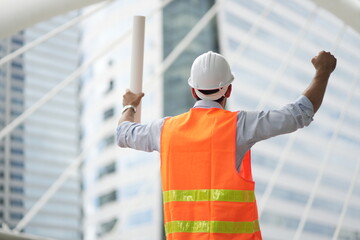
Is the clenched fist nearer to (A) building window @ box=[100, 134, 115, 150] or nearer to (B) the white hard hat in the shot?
(B) the white hard hat

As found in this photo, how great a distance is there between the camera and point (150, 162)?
33.4 metres

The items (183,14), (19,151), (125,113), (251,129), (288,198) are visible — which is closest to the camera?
(251,129)

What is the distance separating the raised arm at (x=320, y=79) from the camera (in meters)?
1.92

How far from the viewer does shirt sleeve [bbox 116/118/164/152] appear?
204 cm

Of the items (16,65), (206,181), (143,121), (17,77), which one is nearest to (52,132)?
(143,121)

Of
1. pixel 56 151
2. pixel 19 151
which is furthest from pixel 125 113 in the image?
pixel 56 151

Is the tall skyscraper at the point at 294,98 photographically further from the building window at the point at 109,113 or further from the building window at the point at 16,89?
the building window at the point at 16,89

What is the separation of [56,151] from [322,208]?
13.4 m

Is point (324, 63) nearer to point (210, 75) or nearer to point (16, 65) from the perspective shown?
point (210, 75)

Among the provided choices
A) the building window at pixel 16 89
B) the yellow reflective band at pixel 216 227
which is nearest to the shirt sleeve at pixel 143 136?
the yellow reflective band at pixel 216 227

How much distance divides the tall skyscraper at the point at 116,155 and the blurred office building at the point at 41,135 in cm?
104

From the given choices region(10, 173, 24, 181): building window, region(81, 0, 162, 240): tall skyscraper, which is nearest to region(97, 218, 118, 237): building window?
region(81, 0, 162, 240): tall skyscraper

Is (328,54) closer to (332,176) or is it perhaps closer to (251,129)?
(251,129)

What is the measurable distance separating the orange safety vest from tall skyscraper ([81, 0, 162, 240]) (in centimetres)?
2898
